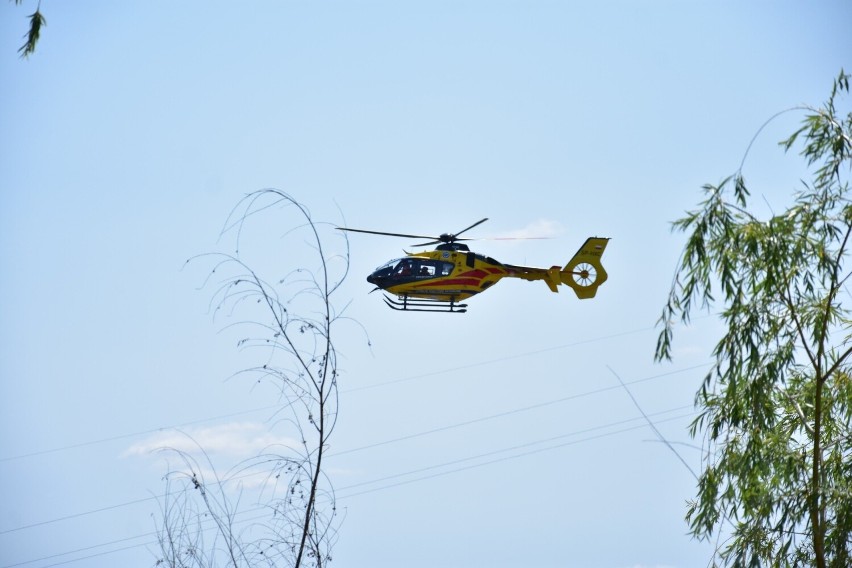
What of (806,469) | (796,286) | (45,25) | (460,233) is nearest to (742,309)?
(796,286)

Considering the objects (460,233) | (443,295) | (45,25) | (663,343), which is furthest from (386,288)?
(45,25)

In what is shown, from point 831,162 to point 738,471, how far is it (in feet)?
12.7

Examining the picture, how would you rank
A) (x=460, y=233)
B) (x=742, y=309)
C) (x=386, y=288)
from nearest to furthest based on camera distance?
(x=742, y=309)
(x=386, y=288)
(x=460, y=233)

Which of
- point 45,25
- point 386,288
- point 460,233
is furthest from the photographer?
point 460,233

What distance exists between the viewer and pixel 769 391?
12.9 meters

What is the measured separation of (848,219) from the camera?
12922mm

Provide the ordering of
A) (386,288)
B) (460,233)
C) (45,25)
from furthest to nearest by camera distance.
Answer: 1. (460,233)
2. (386,288)
3. (45,25)

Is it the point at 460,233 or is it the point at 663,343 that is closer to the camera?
the point at 663,343

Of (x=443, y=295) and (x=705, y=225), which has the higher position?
(x=443, y=295)

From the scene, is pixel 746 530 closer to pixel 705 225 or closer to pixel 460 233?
pixel 705 225

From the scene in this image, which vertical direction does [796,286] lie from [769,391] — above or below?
above

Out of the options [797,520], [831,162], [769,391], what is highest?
[831,162]

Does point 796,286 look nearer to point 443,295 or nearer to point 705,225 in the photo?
point 705,225

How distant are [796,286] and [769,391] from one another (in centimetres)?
130
